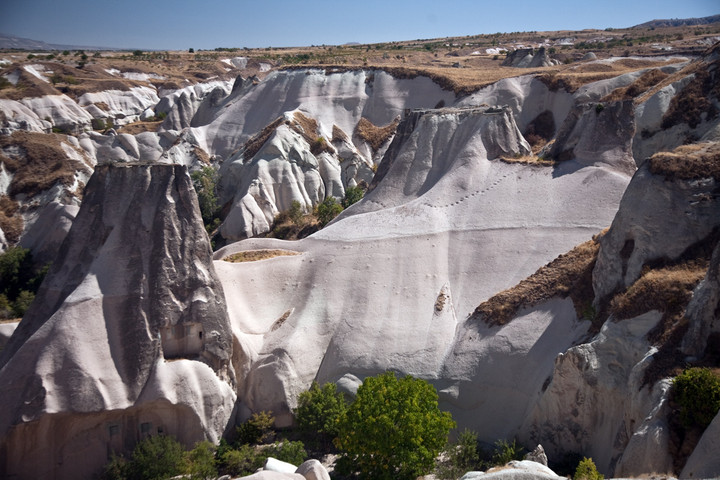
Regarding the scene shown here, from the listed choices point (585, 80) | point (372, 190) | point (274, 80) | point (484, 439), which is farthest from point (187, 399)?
point (274, 80)

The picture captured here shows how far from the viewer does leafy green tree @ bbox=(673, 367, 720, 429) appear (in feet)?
46.2

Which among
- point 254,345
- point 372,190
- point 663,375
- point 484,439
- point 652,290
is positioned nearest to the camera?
point 663,375

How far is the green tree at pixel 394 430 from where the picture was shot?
18.8 meters

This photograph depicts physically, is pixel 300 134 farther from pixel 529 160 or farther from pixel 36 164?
pixel 529 160

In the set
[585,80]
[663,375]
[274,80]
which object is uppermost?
[274,80]

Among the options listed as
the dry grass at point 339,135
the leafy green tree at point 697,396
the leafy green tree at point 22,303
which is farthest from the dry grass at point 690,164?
the dry grass at point 339,135

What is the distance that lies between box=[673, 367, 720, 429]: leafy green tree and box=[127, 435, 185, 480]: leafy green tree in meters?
16.5

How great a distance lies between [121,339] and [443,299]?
13.9 meters

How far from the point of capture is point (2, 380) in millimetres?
20641

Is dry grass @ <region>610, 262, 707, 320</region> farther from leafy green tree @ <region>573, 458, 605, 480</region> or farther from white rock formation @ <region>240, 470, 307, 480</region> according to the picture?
white rock formation @ <region>240, 470, 307, 480</region>

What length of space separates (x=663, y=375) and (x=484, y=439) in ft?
26.2

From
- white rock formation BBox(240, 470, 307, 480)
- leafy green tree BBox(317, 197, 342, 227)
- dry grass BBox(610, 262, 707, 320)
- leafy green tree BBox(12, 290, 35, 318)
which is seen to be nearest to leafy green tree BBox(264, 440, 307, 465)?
white rock formation BBox(240, 470, 307, 480)

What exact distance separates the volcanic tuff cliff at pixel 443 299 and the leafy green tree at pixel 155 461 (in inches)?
45.0

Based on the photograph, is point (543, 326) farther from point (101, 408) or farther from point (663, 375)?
point (101, 408)
